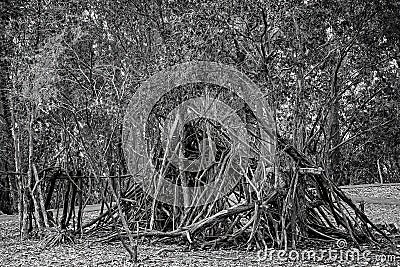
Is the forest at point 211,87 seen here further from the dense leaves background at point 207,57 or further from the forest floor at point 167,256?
the forest floor at point 167,256

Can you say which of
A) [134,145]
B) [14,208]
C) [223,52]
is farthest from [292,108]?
→ [14,208]

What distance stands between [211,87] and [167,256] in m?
2.27

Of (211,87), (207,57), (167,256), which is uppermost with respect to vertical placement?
(207,57)

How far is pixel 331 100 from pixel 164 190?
2777mm

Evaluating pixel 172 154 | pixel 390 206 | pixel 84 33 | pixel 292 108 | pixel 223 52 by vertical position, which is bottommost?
pixel 390 206

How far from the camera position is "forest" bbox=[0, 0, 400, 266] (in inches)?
292

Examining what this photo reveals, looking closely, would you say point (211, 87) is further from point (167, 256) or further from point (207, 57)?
point (167, 256)

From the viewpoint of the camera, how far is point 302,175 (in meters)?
7.08

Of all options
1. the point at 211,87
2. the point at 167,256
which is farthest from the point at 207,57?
the point at 167,256

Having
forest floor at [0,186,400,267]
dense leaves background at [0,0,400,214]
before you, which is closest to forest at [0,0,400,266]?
dense leaves background at [0,0,400,214]

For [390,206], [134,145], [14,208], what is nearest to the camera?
[134,145]

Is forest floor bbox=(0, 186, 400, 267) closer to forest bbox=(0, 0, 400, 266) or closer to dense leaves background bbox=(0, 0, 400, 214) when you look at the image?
forest bbox=(0, 0, 400, 266)

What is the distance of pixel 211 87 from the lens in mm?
7781

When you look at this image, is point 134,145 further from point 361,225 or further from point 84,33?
point 361,225
